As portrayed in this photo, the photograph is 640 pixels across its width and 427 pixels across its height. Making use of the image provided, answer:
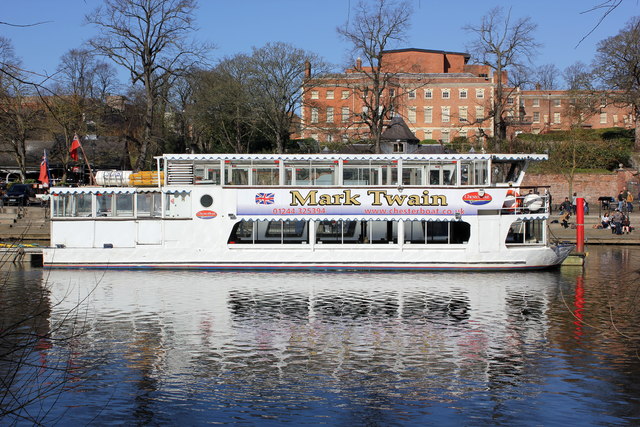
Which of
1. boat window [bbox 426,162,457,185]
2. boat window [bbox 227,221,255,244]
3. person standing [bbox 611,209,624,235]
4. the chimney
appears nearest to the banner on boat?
boat window [bbox 426,162,457,185]

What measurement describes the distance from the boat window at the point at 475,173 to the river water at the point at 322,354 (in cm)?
524

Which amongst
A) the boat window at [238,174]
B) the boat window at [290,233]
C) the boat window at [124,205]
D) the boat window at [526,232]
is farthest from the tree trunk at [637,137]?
the boat window at [124,205]

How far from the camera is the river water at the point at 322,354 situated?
573 inches

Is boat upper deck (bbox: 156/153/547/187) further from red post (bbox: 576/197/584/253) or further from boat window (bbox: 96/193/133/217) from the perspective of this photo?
red post (bbox: 576/197/584/253)

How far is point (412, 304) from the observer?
87.5 ft

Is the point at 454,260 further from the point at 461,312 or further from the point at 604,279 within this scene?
the point at 461,312

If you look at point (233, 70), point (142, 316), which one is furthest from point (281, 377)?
point (233, 70)

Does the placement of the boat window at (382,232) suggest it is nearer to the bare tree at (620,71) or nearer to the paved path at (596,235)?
the paved path at (596,235)

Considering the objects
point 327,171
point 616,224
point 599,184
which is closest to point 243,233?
point 327,171

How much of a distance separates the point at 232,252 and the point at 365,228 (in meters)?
6.20

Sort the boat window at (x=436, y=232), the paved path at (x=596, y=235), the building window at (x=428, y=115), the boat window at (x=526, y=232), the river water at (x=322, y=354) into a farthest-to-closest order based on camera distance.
A: the building window at (x=428, y=115)
the paved path at (x=596, y=235)
the boat window at (x=436, y=232)
the boat window at (x=526, y=232)
the river water at (x=322, y=354)

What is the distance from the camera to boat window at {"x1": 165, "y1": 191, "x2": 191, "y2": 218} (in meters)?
34.8

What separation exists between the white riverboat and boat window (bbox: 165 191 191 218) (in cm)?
6

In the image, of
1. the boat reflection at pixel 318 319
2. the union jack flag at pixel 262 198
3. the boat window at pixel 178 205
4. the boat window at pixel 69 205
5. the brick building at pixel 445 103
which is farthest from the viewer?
the brick building at pixel 445 103
